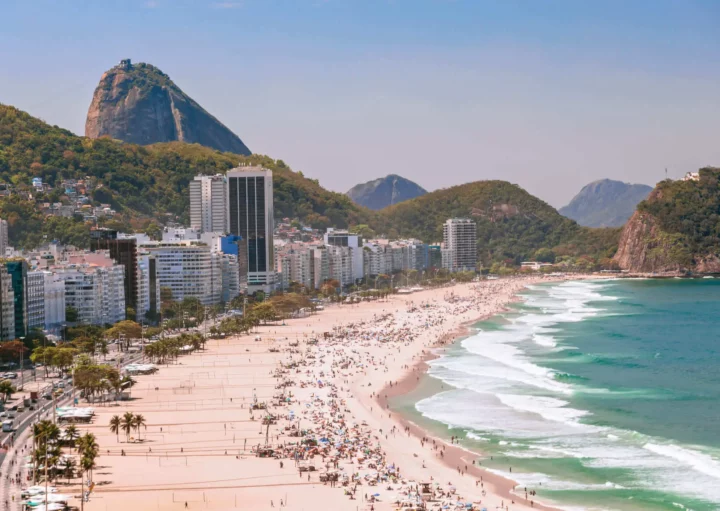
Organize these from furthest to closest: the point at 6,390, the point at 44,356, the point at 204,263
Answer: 1. the point at 204,263
2. the point at 44,356
3. the point at 6,390

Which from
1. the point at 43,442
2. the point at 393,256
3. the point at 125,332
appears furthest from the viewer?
the point at 393,256

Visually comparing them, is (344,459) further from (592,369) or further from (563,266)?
(563,266)

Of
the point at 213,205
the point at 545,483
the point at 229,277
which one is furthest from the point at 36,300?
the point at 213,205

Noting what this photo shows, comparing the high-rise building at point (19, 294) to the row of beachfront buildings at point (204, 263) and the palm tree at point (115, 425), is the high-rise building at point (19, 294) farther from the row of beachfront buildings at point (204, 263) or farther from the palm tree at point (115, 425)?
the palm tree at point (115, 425)

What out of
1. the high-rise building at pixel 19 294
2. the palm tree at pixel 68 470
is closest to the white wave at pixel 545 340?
the high-rise building at pixel 19 294

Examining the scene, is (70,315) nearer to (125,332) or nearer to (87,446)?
(125,332)

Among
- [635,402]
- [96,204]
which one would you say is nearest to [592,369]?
[635,402]

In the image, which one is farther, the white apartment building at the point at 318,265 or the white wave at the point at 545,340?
the white apartment building at the point at 318,265
